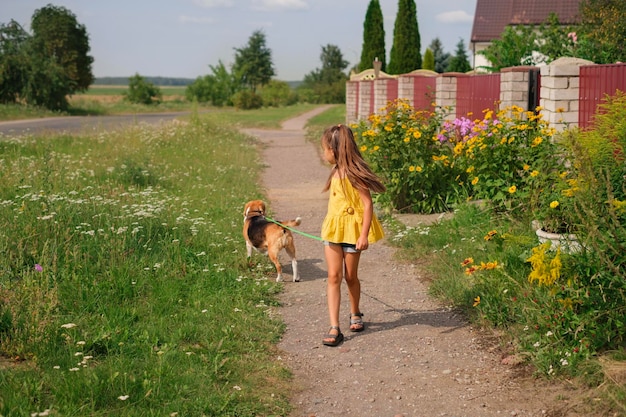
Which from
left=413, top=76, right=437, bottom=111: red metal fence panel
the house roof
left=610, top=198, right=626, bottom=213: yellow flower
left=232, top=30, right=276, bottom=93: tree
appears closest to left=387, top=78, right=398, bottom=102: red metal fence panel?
left=413, top=76, right=437, bottom=111: red metal fence panel

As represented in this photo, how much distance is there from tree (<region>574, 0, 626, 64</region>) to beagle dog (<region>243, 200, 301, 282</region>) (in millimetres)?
13348

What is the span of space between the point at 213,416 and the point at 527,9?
43.1 metres

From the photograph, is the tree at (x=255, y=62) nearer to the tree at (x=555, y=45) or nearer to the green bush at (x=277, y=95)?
the green bush at (x=277, y=95)

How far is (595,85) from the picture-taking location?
362 inches

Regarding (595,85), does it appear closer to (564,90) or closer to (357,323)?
(564,90)

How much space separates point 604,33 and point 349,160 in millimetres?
17719

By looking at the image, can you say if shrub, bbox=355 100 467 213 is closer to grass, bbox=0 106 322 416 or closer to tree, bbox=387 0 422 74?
grass, bbox=0 106 322 416

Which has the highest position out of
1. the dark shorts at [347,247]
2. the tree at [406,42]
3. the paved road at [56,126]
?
the tree at [406,42]

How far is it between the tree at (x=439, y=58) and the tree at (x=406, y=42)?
3122 centimetres

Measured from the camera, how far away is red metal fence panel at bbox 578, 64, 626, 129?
902cm

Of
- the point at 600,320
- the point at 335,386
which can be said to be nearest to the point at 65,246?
the point at 335,386

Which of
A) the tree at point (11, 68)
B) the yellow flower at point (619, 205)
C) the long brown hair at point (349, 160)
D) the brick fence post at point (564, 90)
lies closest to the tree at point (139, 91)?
the tree at point (11, 68)

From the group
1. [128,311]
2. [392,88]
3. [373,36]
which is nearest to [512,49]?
[392,88]

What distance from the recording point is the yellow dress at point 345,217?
5.87m
